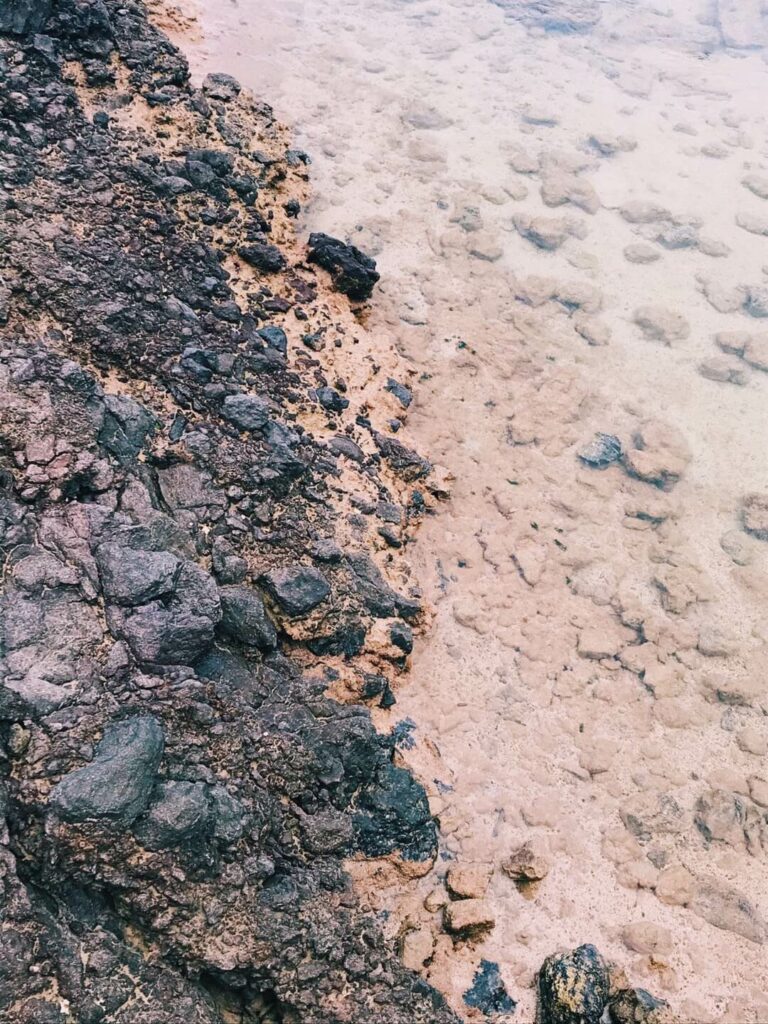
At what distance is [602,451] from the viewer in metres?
5.69

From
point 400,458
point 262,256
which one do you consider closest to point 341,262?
point 262,256

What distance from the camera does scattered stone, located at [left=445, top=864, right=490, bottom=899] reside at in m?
3.62

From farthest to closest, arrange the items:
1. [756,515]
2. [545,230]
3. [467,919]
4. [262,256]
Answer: [545,230]
[756,515]
[262,256]
[467,919]

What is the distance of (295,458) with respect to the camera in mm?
4328

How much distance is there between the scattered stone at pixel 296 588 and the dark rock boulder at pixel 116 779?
1.17 metres

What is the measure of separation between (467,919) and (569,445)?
11.3 feet

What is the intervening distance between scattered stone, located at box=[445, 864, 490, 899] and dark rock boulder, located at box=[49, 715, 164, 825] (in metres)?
1.72

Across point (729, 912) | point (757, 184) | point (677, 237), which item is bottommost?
point (729, 912)

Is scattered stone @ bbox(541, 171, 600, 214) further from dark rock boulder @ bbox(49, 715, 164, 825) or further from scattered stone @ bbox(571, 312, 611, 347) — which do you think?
dark rock boulder @ bbox(49, 715, 164, 825)

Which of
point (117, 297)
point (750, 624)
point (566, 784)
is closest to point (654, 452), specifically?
point (750, 624)

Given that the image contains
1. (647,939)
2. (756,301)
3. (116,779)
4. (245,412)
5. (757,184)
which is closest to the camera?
(116,779)

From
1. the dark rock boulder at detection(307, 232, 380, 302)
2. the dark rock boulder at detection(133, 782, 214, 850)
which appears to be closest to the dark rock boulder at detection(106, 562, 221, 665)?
the dark rock boulder at detection(133, 782, 214, 850)

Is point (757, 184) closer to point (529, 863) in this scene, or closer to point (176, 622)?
point (529, 863)

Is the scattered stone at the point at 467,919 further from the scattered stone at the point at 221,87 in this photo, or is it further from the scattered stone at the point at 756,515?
the scattered stone at the point at 221,87
